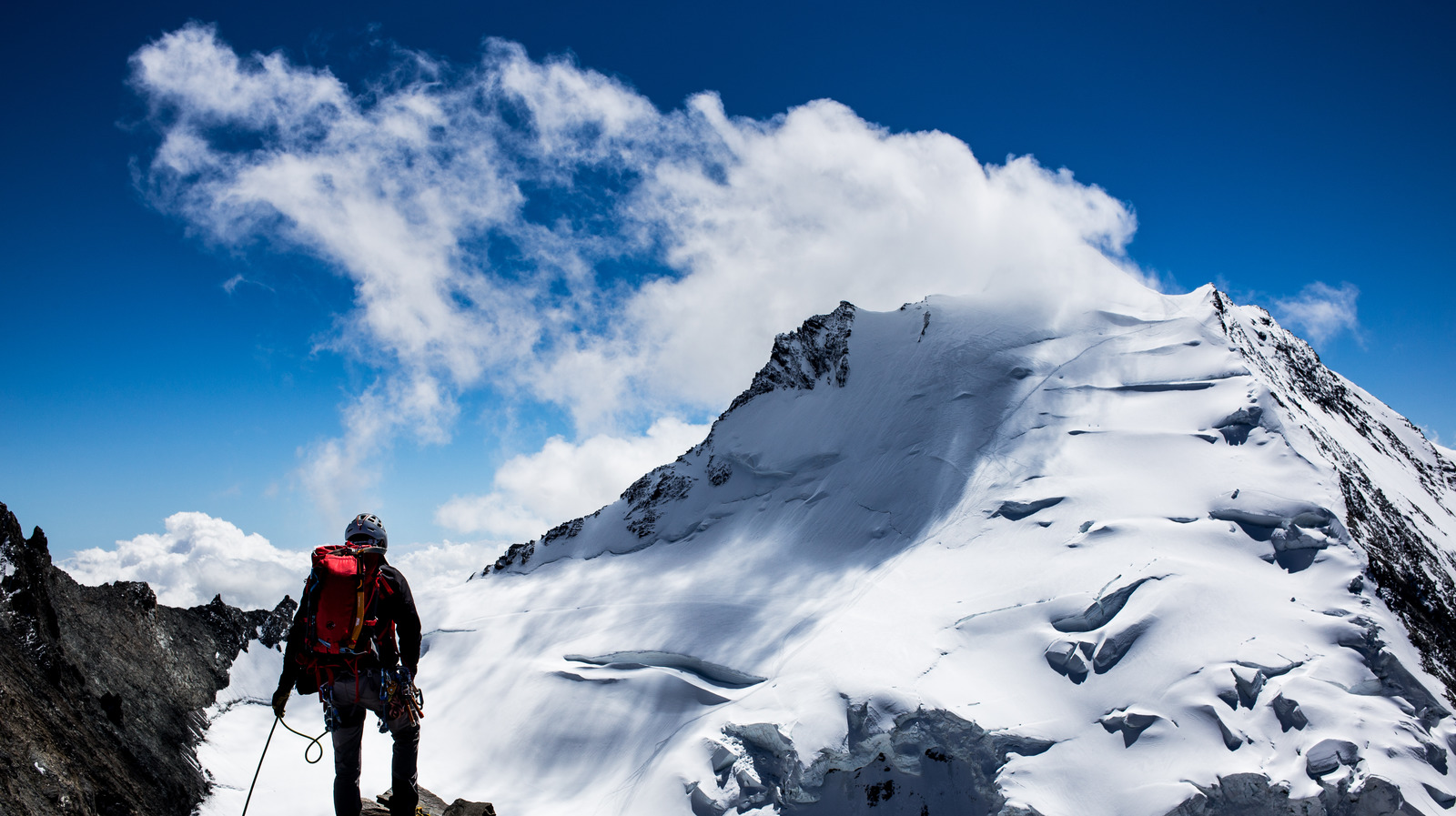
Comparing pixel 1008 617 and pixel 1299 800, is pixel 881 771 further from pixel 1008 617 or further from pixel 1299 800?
pixel 1299 800

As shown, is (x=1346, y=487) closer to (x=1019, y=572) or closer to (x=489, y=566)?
(x=1019, y=572)

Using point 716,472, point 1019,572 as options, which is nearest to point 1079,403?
point 1019,572

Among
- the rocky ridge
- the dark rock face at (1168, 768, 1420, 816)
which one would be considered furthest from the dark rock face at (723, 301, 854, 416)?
the dark rock face at (1168, 768, 1420, 816)

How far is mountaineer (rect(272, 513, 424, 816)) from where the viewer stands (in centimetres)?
864

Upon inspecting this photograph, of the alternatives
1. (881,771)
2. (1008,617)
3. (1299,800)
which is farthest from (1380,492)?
(881,771)

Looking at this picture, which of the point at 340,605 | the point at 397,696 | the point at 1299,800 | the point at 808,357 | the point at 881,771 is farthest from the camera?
the point at 808,357

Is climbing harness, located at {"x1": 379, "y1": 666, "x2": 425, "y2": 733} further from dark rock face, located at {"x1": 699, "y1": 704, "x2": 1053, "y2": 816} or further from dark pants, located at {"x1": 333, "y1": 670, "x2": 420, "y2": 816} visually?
dark rock face, located at {"x1": 699, "y1": 704, "x2": 1053, "y2": 816}

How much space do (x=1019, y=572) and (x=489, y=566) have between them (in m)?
42.4

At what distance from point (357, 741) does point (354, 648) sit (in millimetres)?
1230

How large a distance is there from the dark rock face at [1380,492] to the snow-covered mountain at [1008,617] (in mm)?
161

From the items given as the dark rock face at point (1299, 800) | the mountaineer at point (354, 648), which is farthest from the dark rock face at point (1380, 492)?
the mountaineer at point (354, 648)

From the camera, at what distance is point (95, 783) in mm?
10516

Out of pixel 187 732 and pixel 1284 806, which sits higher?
pixel 187 732

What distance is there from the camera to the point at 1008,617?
26.4 metres
